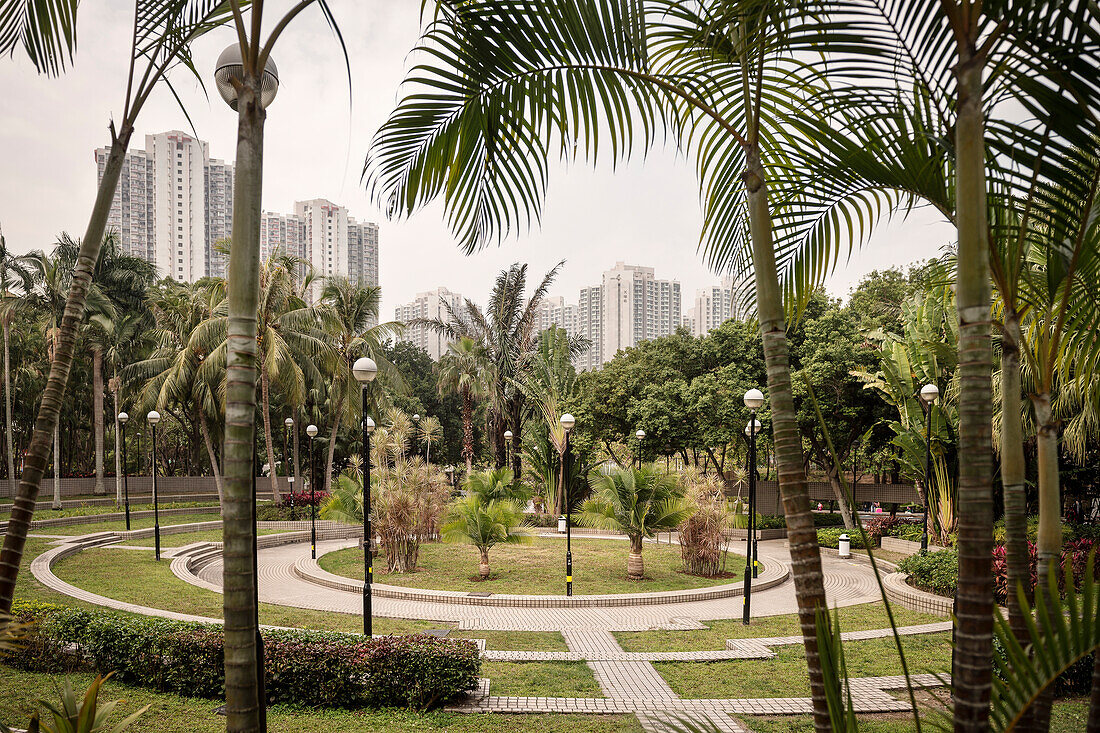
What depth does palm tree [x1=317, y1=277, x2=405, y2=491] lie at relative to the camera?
89.8 ft

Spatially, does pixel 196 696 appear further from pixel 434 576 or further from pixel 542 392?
pixel 542 392

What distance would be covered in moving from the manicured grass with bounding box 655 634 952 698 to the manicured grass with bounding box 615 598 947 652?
917 millimetres

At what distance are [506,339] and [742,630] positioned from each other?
65.2 feet

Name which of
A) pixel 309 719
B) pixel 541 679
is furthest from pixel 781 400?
pixel 541 679

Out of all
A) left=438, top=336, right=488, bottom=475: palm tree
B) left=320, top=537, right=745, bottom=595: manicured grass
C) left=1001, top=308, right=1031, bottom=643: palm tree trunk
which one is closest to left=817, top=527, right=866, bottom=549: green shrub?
left=320, top=537, right=745, bottom=595: manicured grass

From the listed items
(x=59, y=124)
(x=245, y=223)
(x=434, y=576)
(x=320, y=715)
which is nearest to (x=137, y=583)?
(x=434, y=576)

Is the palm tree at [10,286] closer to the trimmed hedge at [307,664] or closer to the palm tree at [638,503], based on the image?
the trimmed hedge at [307,664]

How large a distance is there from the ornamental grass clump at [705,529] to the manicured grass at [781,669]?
18.6 ft

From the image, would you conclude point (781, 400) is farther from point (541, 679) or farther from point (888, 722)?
point (541, 679)

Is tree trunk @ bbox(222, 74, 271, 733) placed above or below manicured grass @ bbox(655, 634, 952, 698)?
above

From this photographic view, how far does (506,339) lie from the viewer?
96.3ft

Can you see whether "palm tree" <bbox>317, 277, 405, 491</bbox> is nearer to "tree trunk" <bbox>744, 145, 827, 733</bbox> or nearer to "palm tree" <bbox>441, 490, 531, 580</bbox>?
"palm tree" <bbox>441, 490, 531, 580</bbox>

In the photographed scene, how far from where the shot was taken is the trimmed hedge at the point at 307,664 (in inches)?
278

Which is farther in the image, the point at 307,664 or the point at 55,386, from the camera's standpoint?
the point at 307,664
